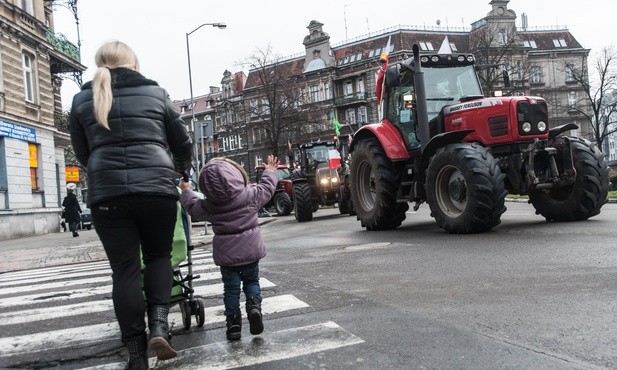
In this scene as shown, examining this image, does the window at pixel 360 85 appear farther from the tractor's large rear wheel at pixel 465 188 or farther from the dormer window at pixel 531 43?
the tractor's large rear wheel at pixel 465 188

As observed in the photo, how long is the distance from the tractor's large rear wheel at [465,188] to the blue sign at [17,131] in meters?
16.2

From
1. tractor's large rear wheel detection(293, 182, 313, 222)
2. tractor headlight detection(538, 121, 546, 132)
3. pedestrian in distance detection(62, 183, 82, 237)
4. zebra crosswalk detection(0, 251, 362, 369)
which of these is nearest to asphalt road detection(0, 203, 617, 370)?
zebra crosswalk detection(0, 251, 362, 369)

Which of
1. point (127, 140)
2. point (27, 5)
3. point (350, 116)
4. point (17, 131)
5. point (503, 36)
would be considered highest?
point (503, 36)

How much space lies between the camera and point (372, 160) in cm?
1132

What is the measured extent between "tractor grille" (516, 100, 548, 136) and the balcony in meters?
63.1

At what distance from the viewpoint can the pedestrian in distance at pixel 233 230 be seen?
4.04m

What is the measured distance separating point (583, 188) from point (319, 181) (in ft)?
38.7

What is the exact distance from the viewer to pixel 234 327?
3.96 metres

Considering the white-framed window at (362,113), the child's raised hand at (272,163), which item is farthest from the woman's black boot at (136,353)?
the white-framed window at (362,113)

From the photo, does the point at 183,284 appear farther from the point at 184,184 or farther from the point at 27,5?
the point at 27,5

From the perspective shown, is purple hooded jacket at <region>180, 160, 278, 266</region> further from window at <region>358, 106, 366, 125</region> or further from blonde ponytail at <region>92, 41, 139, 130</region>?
window at <region>358, 106, 366, 125</region>

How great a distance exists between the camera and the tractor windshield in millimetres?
10594

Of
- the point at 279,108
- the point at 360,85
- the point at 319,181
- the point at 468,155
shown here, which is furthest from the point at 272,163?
the point at 360,85

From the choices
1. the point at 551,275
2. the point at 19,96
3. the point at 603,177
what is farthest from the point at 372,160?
the point at 19,96
